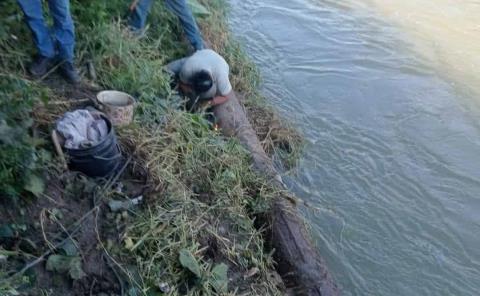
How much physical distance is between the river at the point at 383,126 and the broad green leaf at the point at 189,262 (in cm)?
149

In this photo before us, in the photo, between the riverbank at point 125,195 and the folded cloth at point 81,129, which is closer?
the riverbank at point 125,195

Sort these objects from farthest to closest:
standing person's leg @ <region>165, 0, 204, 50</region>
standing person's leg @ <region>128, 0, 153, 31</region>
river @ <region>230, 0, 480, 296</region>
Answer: standing person's leg @ <region>165, 0, 204, 50</region> < standing person's leg @ <region>128, 0, 153, 31</region> < river @ <region>230, 0, 480, 296</region>

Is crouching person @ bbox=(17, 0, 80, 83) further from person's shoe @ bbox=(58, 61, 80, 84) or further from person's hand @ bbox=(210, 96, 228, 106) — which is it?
person's hand @ bbox=(210, 96, 228, 106)

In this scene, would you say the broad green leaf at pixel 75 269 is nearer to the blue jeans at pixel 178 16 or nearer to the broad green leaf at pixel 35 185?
the broad green leaf at pixel 35 185

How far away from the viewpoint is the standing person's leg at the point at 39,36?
3.87 meters

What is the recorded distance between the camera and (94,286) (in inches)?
121

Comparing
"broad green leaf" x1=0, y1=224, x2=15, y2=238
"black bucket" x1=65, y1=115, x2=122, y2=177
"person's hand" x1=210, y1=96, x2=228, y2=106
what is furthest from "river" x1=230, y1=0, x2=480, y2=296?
"broad green leaf" x1=0, y1=224, x2=15, y2=238

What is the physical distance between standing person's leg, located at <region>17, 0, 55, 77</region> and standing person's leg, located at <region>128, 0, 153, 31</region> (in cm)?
134

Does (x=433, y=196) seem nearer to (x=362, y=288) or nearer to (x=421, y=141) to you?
(x=421, y=141)

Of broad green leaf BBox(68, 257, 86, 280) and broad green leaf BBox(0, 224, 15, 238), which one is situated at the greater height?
broad green leaf BBox(0, 224, 15, 238)

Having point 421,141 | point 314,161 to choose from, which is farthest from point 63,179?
point 421,141

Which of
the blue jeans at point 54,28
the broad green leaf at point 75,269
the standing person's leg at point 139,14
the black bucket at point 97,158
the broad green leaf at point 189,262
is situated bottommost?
the broad green leaf at point 189,262

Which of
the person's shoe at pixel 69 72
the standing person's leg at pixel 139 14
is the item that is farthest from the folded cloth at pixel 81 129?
the standing person's leg at pixel 139 14

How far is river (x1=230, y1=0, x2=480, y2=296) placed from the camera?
4.69 meters
